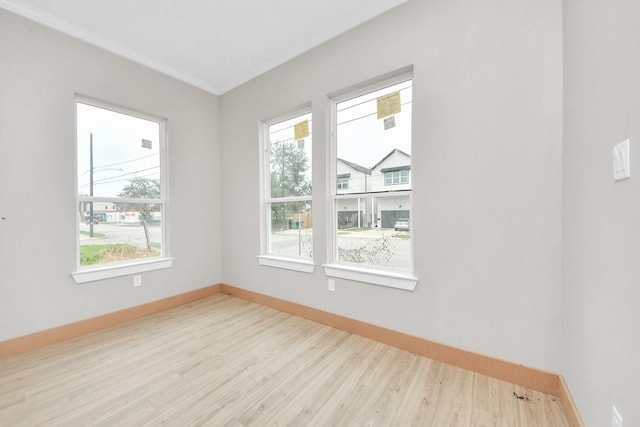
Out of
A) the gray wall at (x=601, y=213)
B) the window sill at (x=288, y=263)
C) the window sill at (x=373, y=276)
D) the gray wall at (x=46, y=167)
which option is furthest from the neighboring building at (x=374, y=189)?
the gray wall at (x=46, y=167)

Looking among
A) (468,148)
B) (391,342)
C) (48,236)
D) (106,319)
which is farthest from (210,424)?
(468,148)

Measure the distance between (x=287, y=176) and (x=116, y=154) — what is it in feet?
6.04

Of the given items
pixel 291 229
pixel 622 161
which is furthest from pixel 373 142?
pixel 622 161

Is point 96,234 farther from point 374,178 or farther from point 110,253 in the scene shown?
point 374,178

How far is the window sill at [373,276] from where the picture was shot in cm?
201

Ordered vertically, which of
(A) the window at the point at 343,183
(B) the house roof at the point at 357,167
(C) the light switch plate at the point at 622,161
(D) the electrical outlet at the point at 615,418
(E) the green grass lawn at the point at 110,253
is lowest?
(D) the electrical outlet at the point at 615,418

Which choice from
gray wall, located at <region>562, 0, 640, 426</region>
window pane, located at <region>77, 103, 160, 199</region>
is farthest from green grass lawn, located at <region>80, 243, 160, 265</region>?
gray wall, located at <region>562, 0, 640, 426</region>

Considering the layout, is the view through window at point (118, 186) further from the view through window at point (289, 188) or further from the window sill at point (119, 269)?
the view through window at point (289, 188)

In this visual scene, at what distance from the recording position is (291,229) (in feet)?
9.69

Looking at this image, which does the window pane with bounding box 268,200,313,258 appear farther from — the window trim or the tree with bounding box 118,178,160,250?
the tree with bounding box 118,178,160,250

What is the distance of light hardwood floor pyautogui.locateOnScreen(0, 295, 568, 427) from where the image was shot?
1.39 metres

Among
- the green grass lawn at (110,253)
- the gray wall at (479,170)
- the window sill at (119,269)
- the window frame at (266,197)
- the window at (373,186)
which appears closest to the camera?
the gray wall at (479,170)

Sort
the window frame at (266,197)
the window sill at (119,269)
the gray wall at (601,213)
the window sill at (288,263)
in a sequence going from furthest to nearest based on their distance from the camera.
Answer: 1. the window frame at (266,197)
2. the window sill at (288,263)
3. the window sill at (119,269)
4. the gray wall at (601,213)

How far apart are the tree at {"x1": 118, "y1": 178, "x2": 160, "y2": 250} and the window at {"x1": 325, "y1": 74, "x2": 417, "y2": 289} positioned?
7.11 ft
